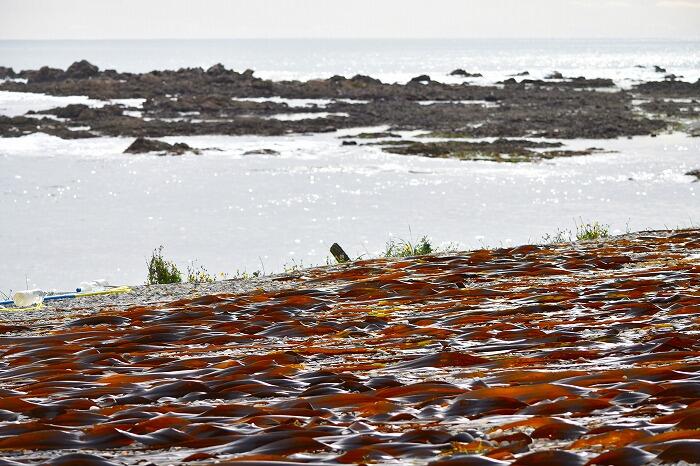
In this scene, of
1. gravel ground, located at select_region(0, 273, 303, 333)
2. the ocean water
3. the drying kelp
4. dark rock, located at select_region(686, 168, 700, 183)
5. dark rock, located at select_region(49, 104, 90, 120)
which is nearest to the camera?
the drying kelp

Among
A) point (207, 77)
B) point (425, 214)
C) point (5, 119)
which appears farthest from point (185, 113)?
point (425, 214)

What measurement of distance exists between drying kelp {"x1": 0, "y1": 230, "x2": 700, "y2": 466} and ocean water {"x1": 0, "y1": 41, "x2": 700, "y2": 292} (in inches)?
393

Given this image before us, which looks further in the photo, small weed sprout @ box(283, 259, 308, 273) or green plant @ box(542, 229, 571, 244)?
green plant @ box(542, 229, 571, 244)

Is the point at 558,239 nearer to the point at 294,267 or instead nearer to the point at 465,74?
the point at 294,267

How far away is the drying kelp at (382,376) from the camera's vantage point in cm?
442

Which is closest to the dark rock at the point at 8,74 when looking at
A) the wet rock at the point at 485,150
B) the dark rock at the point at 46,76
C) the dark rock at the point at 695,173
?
the dark rock at the point at 46,76

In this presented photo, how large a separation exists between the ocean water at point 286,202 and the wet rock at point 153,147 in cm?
72

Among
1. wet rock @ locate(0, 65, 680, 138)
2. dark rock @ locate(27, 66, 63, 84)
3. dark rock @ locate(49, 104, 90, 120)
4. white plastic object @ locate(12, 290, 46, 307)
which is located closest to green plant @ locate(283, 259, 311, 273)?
white plastic object @ locate(12, 290, 46, 307)

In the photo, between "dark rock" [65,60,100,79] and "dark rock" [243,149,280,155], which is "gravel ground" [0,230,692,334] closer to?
"dark rock" [243,149,280,155]

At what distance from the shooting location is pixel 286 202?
2917 cm

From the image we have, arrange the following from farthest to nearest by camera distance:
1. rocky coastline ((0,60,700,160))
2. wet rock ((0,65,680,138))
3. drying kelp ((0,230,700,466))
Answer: wet rock ((0,65,680,138))
rocky coastline ((0,60,700,160))
drying kelp ((0,230,700,466))

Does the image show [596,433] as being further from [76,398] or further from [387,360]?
[76,398]

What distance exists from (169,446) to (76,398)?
48.1 inches

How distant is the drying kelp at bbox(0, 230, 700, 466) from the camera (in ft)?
14.5
